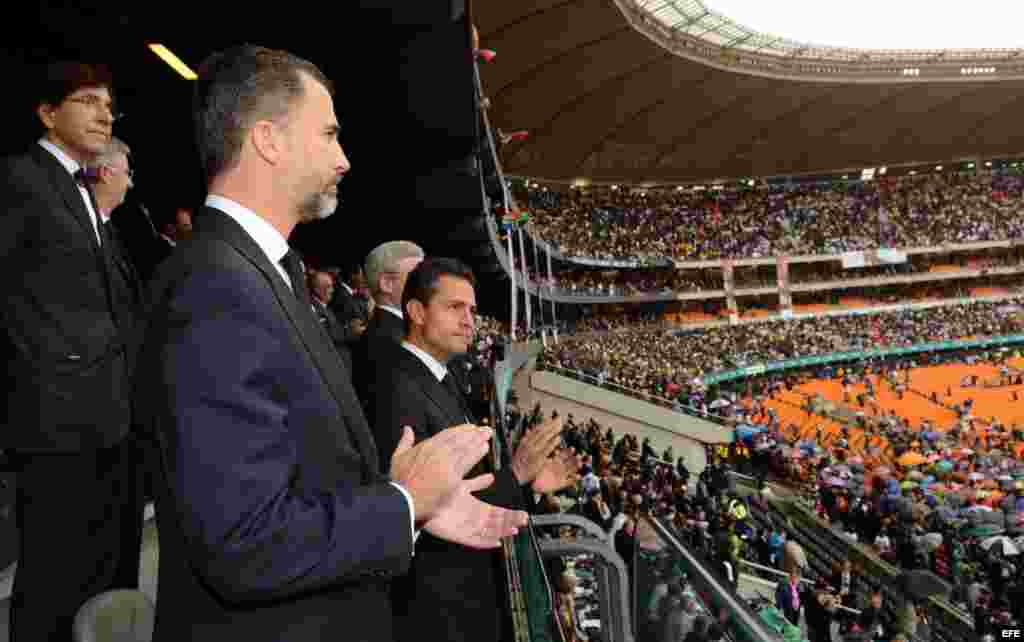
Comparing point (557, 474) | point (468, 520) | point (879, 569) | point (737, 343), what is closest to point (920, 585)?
point (879, 569)

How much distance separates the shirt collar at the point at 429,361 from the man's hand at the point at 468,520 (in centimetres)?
148

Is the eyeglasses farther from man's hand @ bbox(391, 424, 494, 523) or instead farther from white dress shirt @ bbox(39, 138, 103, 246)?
man's hand @ bbox(391, 424, 494, 523)

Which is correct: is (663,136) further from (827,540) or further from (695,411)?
(827,540)

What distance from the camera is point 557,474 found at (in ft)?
10.9

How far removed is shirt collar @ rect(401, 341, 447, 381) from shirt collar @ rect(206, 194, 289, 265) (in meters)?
1.67

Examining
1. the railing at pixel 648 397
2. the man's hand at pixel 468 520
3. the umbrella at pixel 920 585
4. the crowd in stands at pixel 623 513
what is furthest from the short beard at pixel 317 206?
the railing at pixel 648 397

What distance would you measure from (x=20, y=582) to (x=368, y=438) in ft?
3.92

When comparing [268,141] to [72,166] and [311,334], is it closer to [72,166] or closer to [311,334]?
[311,334]

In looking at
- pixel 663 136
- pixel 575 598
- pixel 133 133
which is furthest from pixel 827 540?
pixel 663 136

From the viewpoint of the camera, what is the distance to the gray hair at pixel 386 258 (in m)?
4.37

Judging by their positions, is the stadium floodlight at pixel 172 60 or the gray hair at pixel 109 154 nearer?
the gray hair at pixel 109 154

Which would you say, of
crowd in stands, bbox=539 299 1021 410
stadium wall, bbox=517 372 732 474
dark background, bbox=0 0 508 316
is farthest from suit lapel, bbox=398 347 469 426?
crowd in stands, bbox=539 299 1021 410

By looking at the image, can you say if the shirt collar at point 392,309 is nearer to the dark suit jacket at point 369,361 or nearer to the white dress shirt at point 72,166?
the dark suit jacket at point 369,361

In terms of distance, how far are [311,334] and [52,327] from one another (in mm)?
1147
